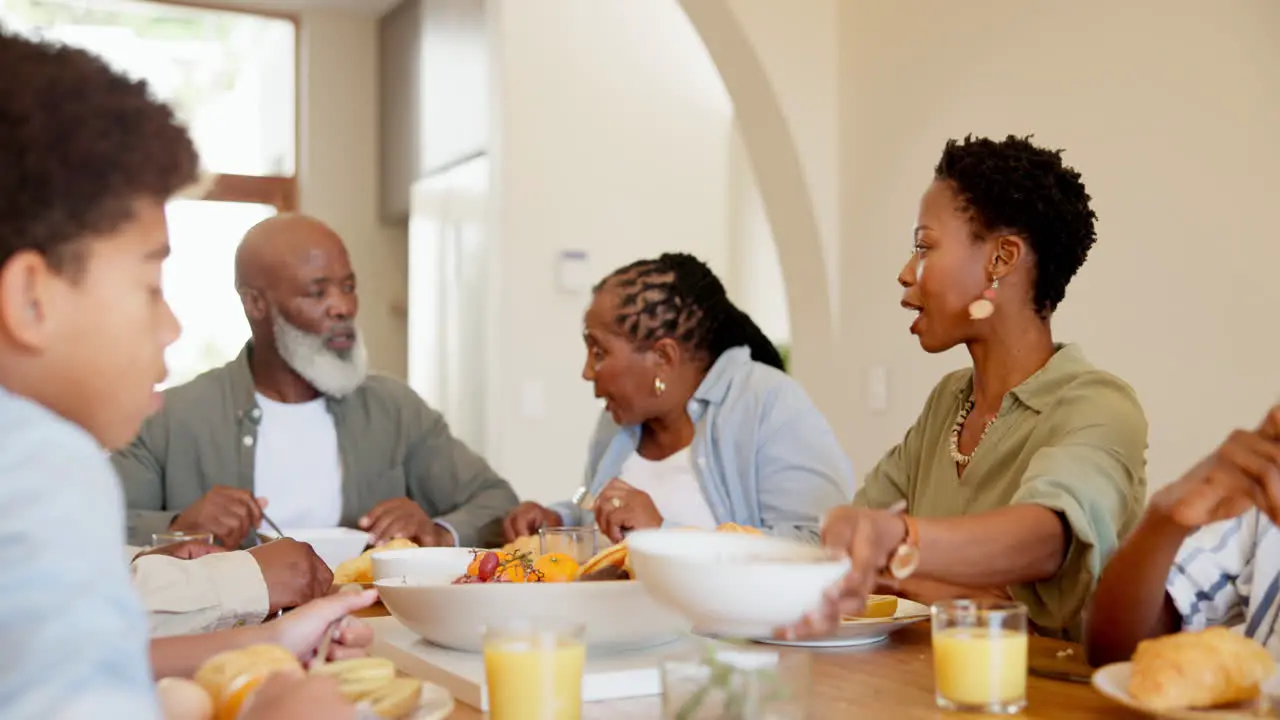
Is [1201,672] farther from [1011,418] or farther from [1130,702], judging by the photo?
Answer: [1011,418]

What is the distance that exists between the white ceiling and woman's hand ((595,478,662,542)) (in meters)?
3.92

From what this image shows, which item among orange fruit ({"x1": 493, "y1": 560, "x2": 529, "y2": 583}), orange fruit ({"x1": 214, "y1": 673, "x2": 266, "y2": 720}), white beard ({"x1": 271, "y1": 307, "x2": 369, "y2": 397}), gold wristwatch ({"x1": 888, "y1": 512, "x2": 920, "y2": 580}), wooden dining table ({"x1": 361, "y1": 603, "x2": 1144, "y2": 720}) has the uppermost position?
white beard ({"x1": 271, "y1": 307, "x2": 369, "y2": 397})

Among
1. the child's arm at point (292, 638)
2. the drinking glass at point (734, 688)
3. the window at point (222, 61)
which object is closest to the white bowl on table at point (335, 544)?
the child's arm at point (292, 638)

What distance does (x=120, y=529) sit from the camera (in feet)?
2.53

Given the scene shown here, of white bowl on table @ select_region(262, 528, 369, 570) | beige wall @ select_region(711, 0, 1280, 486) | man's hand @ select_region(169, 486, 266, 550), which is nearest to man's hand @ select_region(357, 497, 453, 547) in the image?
white bowl on table @ select_region(262, 528, 369, 570)

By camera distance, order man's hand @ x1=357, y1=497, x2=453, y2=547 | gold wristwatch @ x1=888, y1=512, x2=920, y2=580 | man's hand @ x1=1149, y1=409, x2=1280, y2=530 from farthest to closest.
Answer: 1. man's hand @ x1=357, y1=497, x2=453, y2=547
2. gold wristwatch @ x1=888, y1=512, x2=920, y2=580
3. man's hand @ x1=1149, y1=409, x2=1280, y2=530

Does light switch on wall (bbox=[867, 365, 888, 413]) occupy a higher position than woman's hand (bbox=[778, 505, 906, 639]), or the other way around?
light switch on wall (bbox=[867, 365, 888, 413])

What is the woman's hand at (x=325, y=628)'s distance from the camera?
116cm

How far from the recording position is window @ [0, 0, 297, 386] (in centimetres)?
563

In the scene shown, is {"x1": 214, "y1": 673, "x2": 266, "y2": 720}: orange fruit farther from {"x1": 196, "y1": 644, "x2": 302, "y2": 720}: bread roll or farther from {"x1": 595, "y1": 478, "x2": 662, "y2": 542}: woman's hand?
{"x1": 595, "y1": 478, "x2": 662, "y2": 542}: woman's hand

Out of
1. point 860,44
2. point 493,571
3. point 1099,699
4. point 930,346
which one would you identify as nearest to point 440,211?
point 860,44

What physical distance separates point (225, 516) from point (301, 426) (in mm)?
707

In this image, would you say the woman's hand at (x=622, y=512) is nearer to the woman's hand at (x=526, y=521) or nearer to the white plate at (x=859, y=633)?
the woman's hand at (x=526, y=521)

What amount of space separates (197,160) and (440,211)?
397cm
